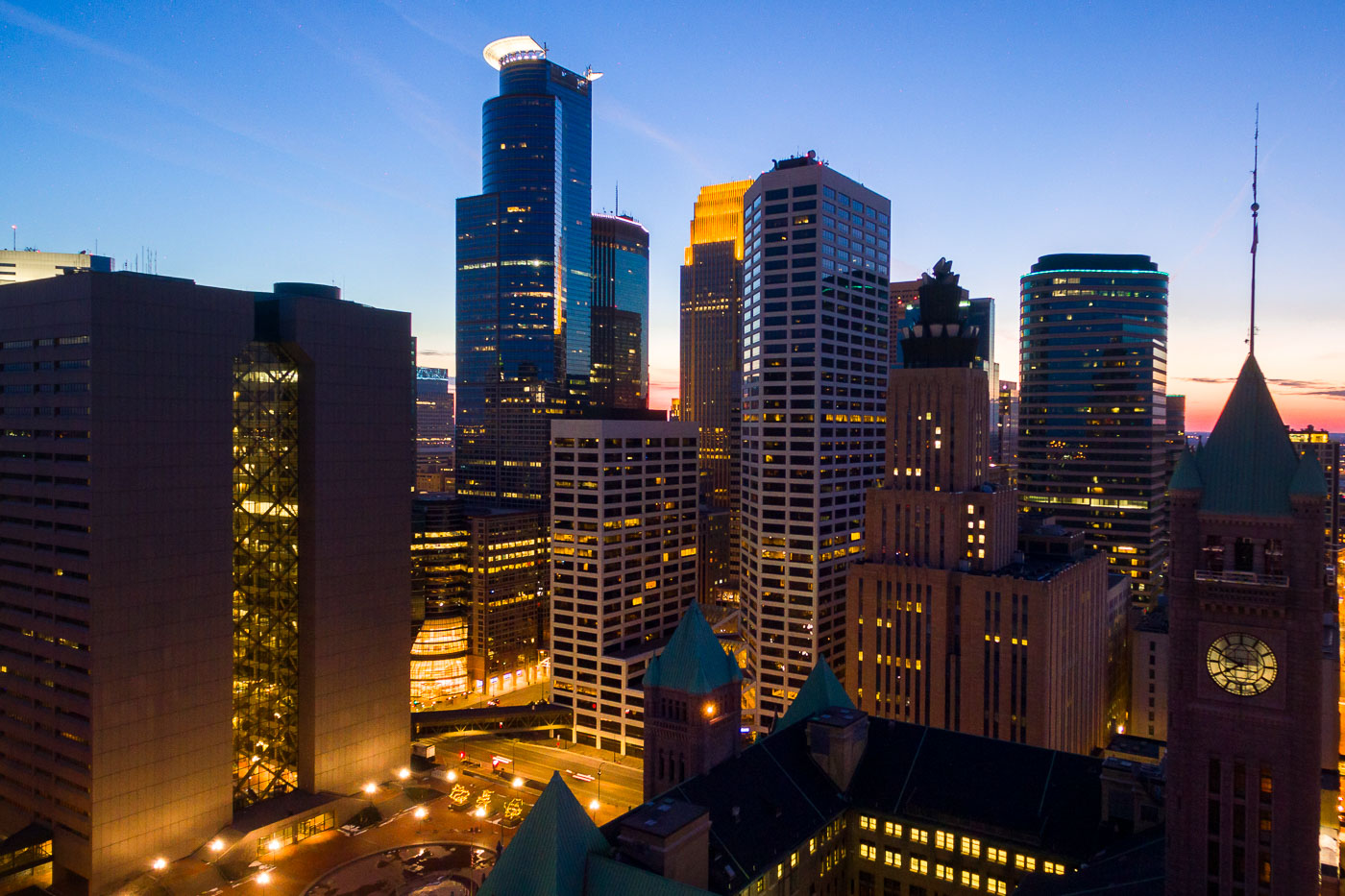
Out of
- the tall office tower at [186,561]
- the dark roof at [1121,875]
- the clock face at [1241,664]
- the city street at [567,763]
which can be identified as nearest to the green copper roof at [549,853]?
the dark roof at [1121,875]

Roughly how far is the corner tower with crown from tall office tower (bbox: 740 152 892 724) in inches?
2606

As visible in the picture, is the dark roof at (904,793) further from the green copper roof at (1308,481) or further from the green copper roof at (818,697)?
the green copper roof at (1308,481)

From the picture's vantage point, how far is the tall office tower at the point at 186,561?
97375 mm

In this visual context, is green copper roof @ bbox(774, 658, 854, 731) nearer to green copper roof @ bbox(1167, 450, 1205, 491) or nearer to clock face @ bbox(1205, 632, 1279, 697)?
clock face @ bbox(1205, 632, 1279, 697)

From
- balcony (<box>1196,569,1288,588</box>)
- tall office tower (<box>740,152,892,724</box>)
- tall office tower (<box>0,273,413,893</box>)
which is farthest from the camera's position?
tall office tower (<box>740,152,892,724</box>)

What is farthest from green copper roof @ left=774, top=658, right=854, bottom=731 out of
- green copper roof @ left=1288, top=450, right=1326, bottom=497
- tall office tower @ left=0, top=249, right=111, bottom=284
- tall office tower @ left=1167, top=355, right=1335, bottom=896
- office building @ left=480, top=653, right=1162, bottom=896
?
tall office tower @ left=0, top=249, right=111, bottom=284

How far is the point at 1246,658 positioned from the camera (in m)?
56.6

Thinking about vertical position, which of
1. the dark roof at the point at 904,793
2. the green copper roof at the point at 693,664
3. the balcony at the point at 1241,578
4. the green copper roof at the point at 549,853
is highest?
the balcony at the point at 1241,578

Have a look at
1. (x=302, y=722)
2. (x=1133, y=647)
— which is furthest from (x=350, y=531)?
(x=1133, y=647)

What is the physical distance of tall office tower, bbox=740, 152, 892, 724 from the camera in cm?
16238

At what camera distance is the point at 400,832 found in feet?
372

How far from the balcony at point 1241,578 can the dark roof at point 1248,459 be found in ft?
13.0

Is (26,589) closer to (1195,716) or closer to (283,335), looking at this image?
(283,335)

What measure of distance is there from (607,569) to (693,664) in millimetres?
67166
